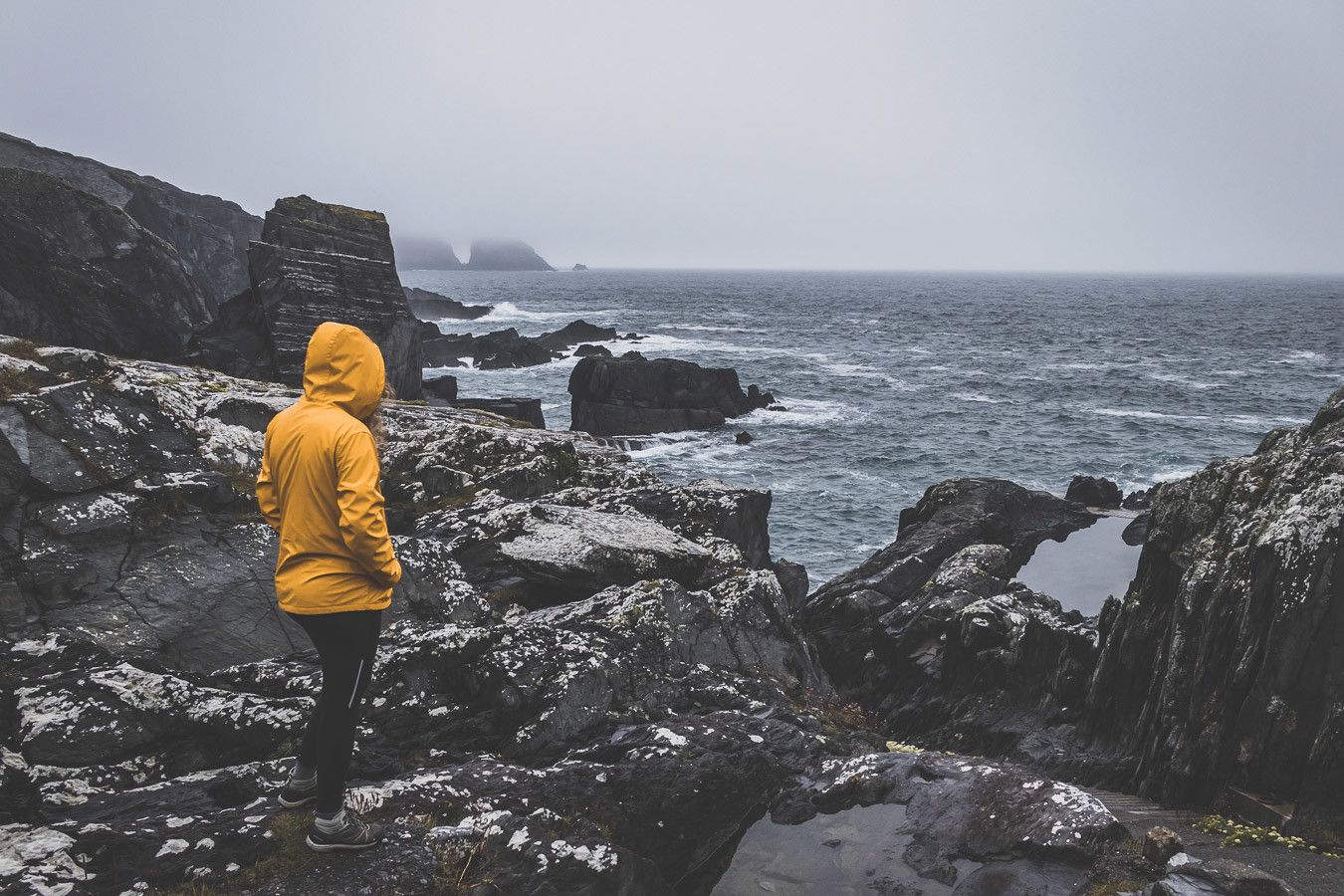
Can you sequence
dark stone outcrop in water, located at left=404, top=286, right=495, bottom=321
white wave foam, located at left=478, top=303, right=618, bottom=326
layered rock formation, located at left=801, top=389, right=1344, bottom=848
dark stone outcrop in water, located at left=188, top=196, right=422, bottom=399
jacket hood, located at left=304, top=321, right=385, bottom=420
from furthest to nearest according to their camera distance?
dark stone outcrop in water, located at left=404, top=286, right=495, bottom=321 < white wave foam, located at left=478, top=303, right=618, bottom=326 < dark stone outcrop in water, located at left=188, top=196, right=422, bottom=399 < layered rock formation, located at left=801, top=389, right=1344, bottom=848 < jacket hood, located at left=304, top=321, right=385, bottom=420

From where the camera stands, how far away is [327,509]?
4.96m

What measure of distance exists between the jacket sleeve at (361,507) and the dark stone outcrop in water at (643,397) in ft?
142

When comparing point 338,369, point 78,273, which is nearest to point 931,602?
point 338,369

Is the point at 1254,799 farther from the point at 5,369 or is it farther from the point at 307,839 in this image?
the point at 5,369

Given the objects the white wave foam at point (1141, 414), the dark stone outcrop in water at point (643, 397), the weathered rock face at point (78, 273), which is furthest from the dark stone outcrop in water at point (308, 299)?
the white wave foam at point (1141, 414)

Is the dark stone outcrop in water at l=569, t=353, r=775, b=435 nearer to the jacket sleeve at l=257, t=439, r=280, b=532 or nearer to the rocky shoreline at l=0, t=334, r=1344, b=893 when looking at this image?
the rocky shoreline at l=0, t=334, r=1344, b=893

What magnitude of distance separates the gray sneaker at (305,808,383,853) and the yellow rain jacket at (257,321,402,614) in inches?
56.0

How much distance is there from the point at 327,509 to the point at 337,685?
117 centimetres

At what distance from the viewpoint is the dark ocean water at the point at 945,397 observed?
129ft

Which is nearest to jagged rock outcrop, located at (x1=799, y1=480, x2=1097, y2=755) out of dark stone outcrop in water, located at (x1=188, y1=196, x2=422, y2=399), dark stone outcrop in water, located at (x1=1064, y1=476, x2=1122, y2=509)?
dark stone outcrop in water, located at (x1=1064, y1=476, x2=1122, y2=509)

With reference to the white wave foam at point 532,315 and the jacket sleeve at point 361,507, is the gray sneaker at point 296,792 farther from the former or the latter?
the white wave foam at point 532,315

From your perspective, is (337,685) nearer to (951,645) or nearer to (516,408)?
(951,645)

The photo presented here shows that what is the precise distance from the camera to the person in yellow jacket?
4.94 meters

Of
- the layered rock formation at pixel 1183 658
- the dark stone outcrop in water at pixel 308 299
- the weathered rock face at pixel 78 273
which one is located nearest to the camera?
the layered rock formation at pixel 1183 658
